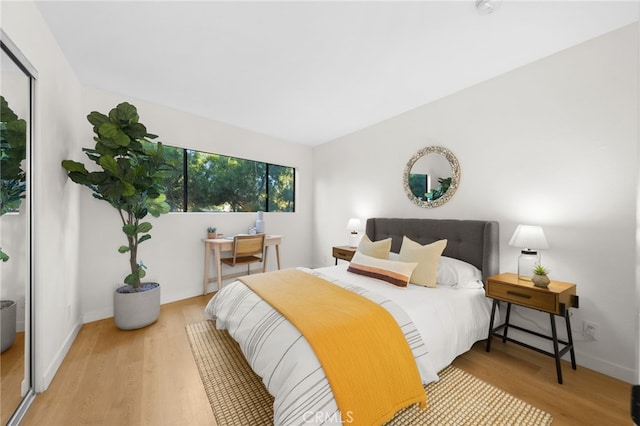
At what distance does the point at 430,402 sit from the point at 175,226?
3.29m

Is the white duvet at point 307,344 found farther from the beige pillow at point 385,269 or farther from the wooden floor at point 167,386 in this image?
the wooden floor at point 167,386

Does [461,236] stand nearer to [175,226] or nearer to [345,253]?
[345,253]

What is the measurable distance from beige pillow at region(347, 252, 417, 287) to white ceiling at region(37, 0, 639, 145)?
1.80 metres

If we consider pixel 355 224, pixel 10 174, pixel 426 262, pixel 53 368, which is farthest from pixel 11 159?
pixel 355 224

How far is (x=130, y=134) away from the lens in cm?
246

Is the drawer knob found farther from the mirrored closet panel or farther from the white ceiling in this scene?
the mirrored closet panel

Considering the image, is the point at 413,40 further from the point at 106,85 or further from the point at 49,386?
the point at 49,386

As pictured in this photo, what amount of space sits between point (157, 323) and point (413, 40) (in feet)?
11.7

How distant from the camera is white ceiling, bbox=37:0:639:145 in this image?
5.76 feet

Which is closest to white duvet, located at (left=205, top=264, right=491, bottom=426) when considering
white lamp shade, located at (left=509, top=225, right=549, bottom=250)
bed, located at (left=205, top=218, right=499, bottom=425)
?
bed, located at (left=205, top=218, right=499, bottom=425)

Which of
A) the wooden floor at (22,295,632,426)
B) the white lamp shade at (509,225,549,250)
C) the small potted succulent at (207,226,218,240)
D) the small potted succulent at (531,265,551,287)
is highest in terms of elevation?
the white lamp shade at (509,225,549,250)

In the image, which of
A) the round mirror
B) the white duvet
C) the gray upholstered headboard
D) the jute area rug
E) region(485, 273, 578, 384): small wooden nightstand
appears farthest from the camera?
the round mirror

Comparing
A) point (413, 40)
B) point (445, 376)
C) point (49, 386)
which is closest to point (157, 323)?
point (49, 386)

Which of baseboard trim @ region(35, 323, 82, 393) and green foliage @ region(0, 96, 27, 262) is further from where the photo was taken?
baseboard trim @ region(35, 323, 82, 393)
